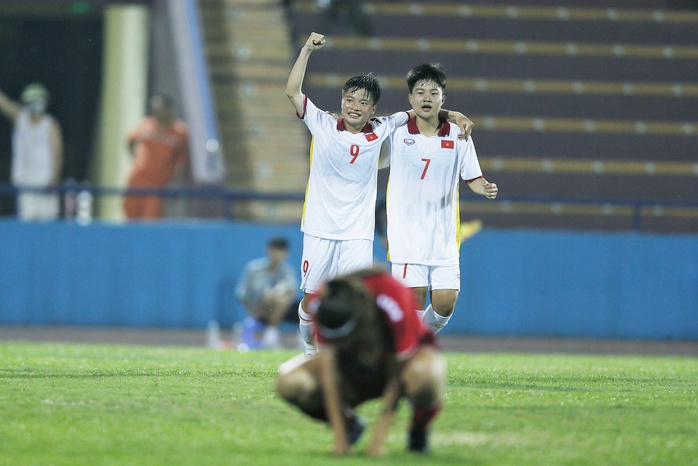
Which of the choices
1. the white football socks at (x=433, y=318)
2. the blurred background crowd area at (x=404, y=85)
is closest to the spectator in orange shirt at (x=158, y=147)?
the blurred background crowd area at (x=404, y=85)

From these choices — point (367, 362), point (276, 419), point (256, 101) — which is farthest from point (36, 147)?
point (367, 362)

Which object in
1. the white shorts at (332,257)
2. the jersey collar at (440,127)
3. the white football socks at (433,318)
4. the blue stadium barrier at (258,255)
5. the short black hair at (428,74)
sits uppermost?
the short black hair at (428,74)

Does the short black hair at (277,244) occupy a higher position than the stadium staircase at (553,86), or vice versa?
the stadium staircase at (553,86)

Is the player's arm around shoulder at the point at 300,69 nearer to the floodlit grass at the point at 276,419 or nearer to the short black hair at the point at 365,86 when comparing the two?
the short black hair at the point at 365,86

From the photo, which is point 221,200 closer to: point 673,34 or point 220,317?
point 220,317

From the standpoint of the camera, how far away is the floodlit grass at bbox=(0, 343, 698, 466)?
6.02 m

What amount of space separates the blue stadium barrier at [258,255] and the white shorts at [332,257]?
8626mm

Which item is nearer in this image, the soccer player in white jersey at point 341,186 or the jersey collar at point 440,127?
the soccer player in white jersey at point 341,186

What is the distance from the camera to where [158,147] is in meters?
19.7

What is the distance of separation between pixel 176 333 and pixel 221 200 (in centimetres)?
209

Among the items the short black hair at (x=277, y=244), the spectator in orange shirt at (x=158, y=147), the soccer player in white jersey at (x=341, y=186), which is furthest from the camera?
the spectator in orange shirt at (x=158, y=147)

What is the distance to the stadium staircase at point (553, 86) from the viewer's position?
2145 cm

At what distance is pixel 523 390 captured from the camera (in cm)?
880

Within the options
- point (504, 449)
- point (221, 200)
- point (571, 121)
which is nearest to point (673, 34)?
point (571, 121)
